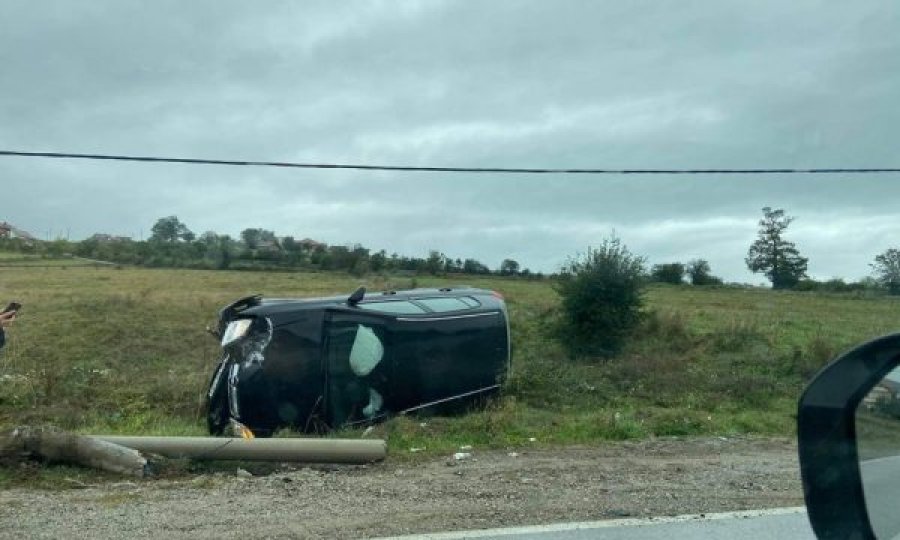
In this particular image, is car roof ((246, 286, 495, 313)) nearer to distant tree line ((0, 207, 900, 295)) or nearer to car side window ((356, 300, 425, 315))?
car side window ((356, 300, 425, 315))

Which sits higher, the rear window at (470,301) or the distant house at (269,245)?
the distant house at (269,245)

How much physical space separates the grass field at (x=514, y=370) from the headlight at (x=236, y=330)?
112 cm

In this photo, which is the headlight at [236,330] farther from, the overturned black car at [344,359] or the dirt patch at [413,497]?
the dirt patch at [413,497]

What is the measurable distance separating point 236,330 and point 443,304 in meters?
2.78

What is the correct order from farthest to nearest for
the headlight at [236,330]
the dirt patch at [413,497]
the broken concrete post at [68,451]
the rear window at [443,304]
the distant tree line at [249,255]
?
the distant tree line at [249,255]
the rear window at [443,304]
the headlight at [236,330]
the broken concrete post at [68,451]
the dirt patch at [413,497]

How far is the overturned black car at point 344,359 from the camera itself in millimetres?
10836

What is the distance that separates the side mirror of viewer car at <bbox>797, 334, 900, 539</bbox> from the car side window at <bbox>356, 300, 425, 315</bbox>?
884 cm

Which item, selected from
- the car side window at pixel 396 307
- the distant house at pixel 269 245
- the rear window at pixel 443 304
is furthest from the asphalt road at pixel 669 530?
the distant house at pixel 269 245

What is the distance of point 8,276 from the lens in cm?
2984

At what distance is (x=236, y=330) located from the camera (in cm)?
1109

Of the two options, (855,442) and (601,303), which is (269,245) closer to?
(601,303)

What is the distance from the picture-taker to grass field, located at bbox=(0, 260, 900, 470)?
12.0m

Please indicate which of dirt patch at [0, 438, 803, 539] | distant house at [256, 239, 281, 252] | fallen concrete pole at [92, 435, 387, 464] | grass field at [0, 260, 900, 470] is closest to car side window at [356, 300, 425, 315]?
grass field at [0, 260, 900, 470]

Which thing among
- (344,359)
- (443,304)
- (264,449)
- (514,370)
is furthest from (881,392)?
(514,370)
